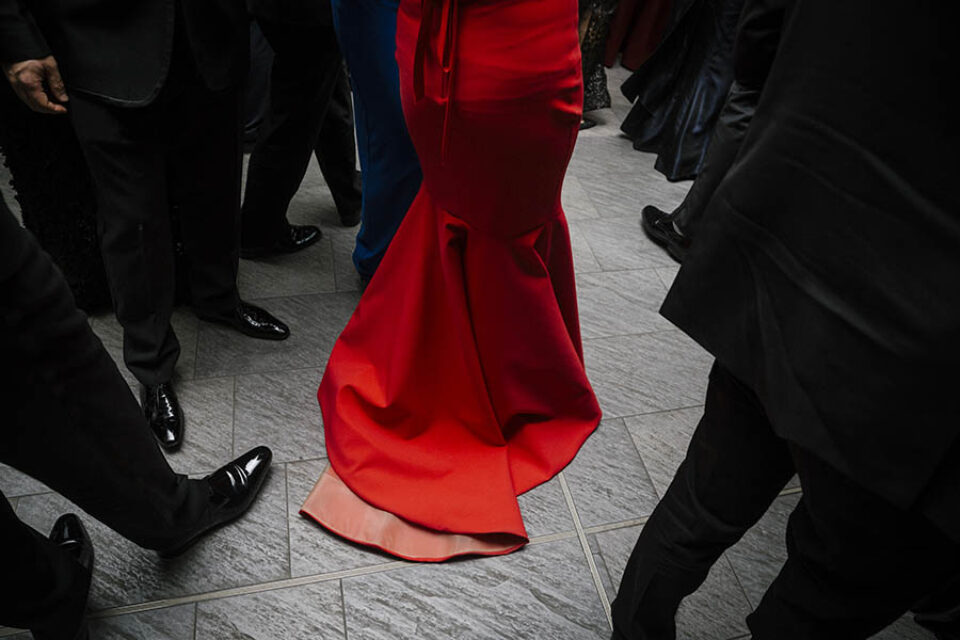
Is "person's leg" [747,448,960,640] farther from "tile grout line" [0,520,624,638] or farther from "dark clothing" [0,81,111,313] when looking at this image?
"dark clothing" [0,81,111,313]

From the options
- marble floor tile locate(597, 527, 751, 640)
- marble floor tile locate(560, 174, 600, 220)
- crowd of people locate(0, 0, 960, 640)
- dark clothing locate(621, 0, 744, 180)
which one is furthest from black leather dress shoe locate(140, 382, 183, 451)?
dark clothing locate(621, 0, 744, 180)

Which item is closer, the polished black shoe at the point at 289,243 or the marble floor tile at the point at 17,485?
the marble floor tile at the point at 17,485

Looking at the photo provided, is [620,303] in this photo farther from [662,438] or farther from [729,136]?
[729,136]

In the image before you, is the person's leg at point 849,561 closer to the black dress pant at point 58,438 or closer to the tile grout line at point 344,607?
the tile grout line at point 344,607

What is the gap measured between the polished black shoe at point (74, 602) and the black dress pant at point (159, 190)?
364mm

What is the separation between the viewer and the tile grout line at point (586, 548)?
121cm

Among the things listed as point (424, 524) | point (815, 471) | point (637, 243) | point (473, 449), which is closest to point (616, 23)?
point (637, 243)

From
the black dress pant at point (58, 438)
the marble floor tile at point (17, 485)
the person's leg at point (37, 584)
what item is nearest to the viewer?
the black dress pant at point (58, 438)

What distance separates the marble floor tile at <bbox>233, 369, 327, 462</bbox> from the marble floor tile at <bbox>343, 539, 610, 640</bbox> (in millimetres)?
349

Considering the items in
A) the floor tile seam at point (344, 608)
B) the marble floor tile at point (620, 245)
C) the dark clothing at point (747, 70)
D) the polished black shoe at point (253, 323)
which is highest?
the dark clothing at point (747, 70)

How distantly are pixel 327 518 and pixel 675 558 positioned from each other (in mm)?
687

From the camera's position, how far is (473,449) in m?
1.41

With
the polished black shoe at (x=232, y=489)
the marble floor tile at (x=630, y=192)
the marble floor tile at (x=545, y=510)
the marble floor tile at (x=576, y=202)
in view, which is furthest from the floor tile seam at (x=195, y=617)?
the marble floor tile at (x=630, y=192)

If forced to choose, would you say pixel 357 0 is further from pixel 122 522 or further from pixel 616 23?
Answer: pixel 616 23
